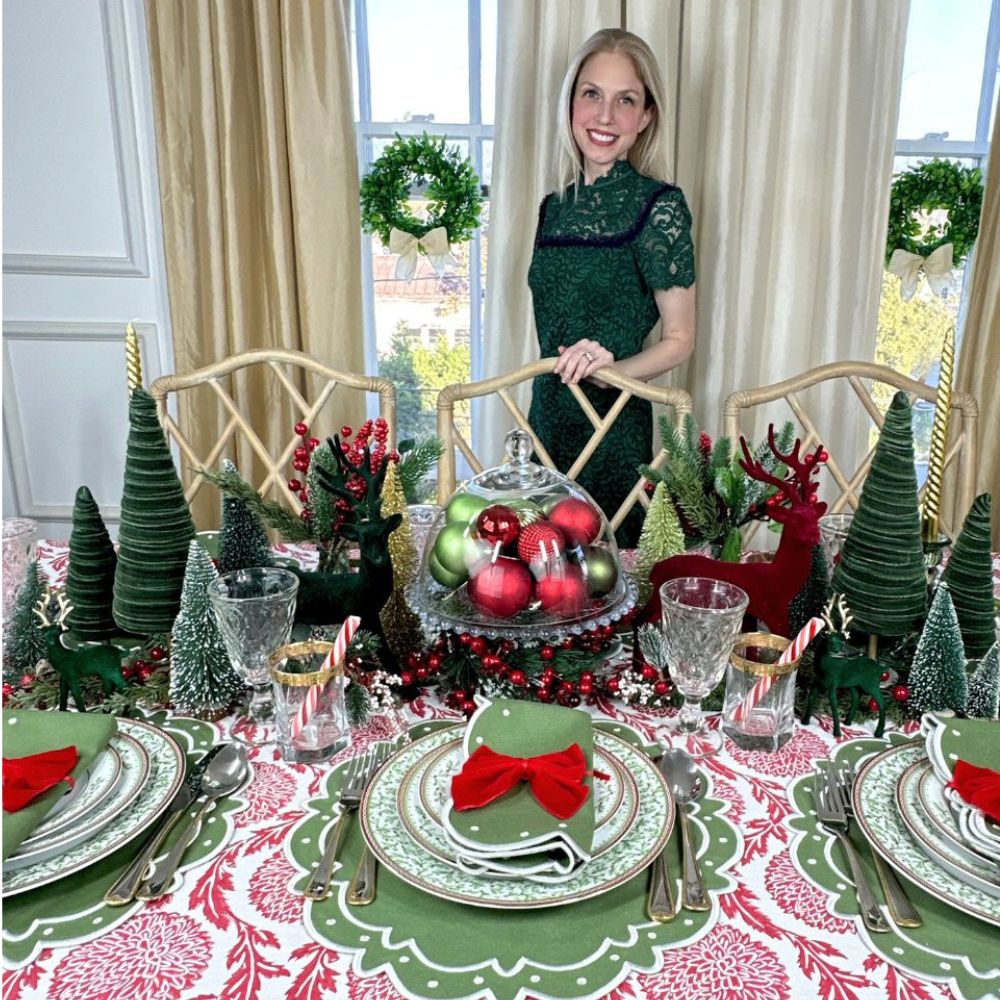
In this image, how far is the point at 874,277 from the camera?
2.42 metres

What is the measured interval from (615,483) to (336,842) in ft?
4.43

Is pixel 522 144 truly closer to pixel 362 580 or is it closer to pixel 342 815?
pixel 362 580

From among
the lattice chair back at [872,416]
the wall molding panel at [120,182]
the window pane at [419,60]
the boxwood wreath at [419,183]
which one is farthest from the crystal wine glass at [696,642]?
the wall molding panel at [120,182]

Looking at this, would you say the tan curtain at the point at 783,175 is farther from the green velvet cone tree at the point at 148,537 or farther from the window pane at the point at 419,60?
the green velvet cone tree at the point at 148,537

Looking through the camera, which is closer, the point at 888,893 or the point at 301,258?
the point at 888,893

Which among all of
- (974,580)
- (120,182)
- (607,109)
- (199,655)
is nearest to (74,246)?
(120,182)

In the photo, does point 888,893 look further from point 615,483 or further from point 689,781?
point 615,483

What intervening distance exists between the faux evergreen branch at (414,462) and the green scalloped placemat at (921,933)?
2.15 ft

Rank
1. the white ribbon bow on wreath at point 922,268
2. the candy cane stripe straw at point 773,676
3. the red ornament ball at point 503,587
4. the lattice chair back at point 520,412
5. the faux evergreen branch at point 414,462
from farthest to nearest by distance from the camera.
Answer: the white ribbon bow on wreath at point 922,268
the lattice chair back at point 520,412
the faux evergreen branch at point 414,462
the red ornament ball at point 503,587
the candy cane stripe straw at point 773,676

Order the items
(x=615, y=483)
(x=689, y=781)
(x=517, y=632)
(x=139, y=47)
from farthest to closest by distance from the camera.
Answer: (x=139, y=47) < (x=615, y=483) < (x=517, y=632) < (x=689, y=781)

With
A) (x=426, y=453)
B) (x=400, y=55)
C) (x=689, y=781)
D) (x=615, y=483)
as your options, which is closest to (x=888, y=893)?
(x=689, y=781)

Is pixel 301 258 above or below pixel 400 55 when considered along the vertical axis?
below

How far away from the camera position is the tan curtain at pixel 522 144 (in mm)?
2256

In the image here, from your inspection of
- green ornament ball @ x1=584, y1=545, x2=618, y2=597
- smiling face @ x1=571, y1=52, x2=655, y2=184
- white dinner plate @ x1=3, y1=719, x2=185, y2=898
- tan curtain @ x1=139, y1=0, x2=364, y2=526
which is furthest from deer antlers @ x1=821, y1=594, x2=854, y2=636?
tan curtain @ x1=139, y1=0, x2=364, y2=526
